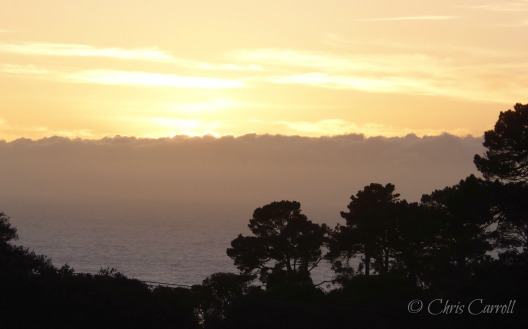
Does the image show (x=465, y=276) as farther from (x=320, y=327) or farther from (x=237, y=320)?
(x=237, y=320)

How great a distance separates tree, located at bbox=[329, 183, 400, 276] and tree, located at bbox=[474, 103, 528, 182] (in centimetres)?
1413

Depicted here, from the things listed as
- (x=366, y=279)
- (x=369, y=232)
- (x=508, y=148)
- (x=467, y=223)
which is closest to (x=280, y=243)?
(x=369, y=232)

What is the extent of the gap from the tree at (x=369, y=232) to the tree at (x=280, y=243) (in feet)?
6.27

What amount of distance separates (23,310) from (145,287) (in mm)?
6034

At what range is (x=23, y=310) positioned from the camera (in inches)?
1423

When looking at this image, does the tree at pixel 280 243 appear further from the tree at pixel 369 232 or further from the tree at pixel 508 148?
the tree at pixel 508 148

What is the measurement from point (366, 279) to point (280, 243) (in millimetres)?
10766

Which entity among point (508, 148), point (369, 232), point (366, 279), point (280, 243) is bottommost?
point (366, 279)

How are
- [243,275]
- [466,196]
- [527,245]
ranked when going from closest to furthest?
1. [527,245]
2. [466,196]
3. [243,275]

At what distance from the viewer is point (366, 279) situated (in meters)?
48.2

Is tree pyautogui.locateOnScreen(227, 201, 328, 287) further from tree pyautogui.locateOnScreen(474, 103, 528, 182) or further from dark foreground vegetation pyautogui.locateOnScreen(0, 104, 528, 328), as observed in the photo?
tree pyautogui.locateOnScreen(474, 103, 528, 182)

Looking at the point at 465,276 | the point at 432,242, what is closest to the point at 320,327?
the point at 465,276

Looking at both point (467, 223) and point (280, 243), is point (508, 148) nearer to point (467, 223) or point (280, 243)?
point (467, 223)

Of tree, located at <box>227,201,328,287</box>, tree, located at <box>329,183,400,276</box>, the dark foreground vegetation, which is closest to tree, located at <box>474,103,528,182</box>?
the dark foreground vegetation
